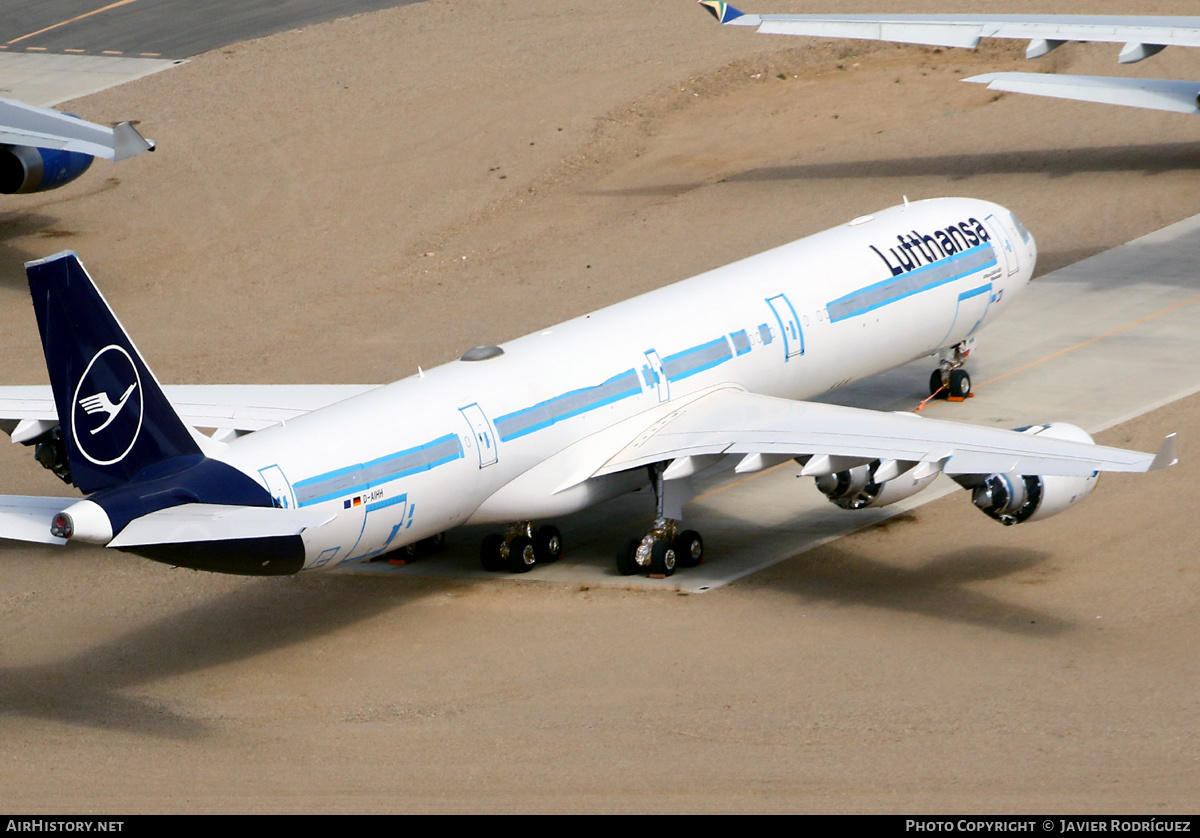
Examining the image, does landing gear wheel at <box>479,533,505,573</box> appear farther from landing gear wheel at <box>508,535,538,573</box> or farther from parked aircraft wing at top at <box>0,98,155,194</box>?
parked aircraft wing at top at <box>0,98,155,194</box>

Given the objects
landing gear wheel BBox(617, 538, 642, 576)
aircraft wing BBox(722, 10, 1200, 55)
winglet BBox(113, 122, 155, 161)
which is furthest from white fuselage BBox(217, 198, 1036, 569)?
winglet BBox(113, 122, 155, 161)

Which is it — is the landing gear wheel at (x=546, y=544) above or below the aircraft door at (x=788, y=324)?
below

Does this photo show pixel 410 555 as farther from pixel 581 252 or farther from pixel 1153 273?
pixel 1153 273

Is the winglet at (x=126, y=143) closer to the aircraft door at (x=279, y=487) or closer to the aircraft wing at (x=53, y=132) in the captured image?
the aircraft wing at (x=53, y=132)

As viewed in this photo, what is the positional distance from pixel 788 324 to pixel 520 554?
6587 mm

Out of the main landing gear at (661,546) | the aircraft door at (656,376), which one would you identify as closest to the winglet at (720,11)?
the aircraft door at (656,376)

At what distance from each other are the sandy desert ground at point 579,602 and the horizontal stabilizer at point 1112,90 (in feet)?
11.7

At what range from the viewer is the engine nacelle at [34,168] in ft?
160

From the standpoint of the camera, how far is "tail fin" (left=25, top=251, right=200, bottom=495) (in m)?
22.4

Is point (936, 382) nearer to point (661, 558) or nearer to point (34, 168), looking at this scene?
A: point (661, 558)

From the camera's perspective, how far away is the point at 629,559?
2878 cm

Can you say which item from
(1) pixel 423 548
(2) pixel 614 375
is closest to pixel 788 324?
(2) pixel 614 375

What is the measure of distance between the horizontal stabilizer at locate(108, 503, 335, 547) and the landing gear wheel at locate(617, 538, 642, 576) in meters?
7.52

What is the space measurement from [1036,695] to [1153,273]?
888 inches
